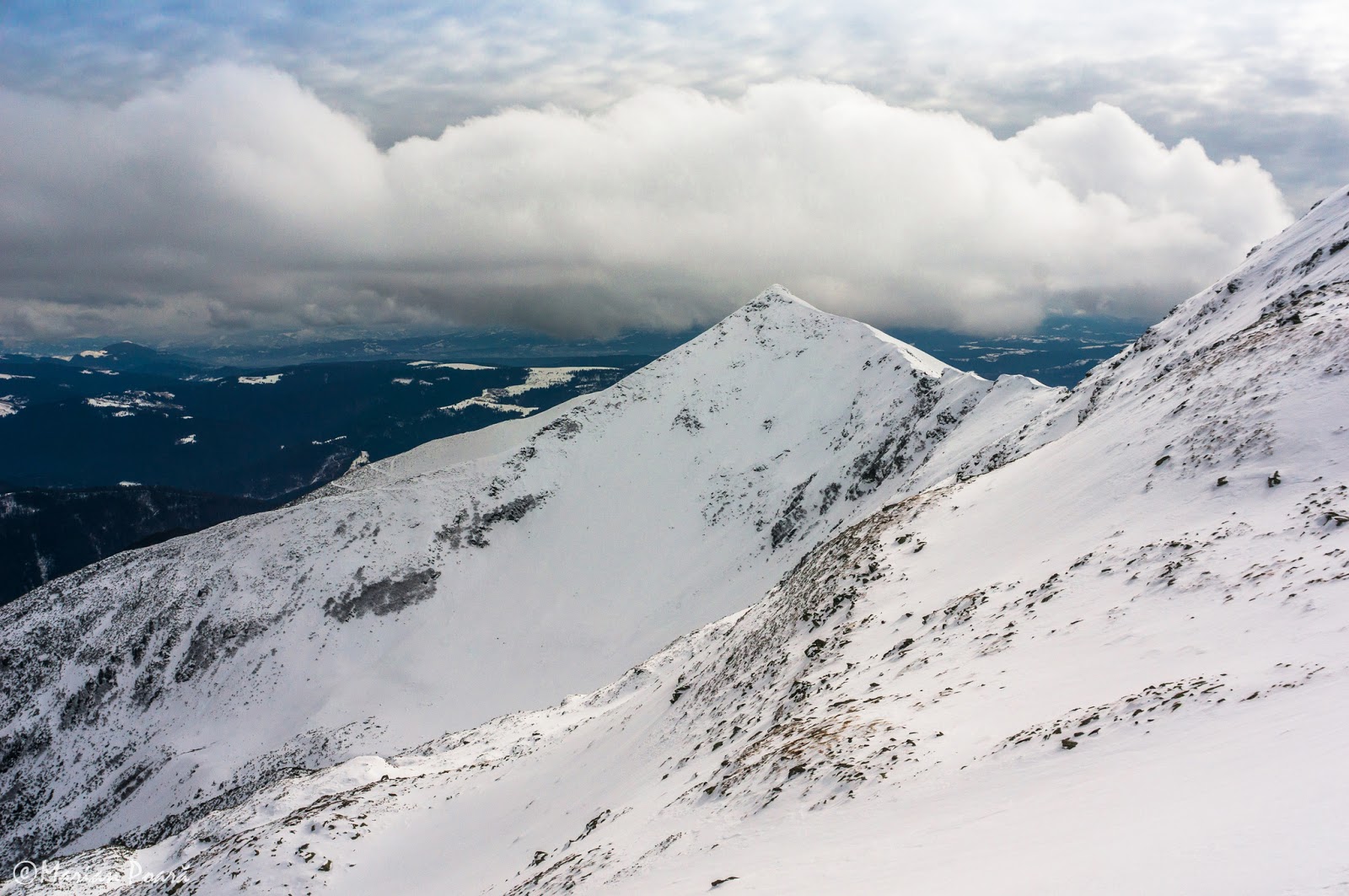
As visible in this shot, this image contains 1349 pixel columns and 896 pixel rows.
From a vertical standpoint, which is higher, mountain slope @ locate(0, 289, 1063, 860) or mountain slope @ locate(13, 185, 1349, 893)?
mountain slope @ locate(13, 185, 1349, 893)

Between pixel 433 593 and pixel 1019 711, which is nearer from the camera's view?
pixel 1019 711

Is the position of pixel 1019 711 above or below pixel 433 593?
above

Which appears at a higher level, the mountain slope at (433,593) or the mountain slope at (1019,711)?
the mountain slope at (1019,711)

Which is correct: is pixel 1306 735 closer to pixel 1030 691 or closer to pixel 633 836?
pixel 1030 691

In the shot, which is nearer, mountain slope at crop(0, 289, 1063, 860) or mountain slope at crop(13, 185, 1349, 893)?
mountain slope at crop(13, 185, 1349, 893)
